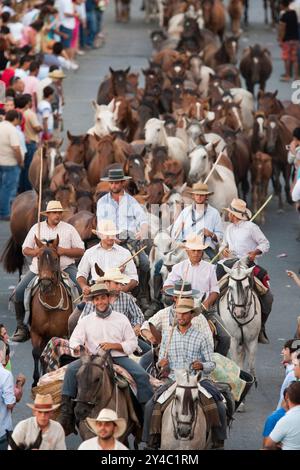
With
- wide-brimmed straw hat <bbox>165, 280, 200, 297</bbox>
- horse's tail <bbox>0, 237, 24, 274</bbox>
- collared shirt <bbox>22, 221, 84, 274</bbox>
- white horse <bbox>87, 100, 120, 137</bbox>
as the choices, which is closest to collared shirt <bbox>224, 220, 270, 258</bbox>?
collared shirt <bbox>22, 221, 84, 274</bbox>

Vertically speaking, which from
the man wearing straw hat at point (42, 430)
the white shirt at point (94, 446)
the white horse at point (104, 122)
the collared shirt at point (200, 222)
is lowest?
the white horse at point (104, 122)

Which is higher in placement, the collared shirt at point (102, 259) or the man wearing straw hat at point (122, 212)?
the collared shirt at point (102, 259)

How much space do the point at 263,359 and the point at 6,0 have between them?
1890cm

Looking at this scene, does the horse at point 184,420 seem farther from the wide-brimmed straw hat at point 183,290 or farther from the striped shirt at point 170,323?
the wide-brimmed straw hat at point 183,290

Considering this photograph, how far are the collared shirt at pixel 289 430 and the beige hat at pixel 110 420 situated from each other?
1267 mm

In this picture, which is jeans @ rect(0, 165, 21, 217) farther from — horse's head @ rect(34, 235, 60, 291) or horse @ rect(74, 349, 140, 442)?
horse @ rect(74, 349, 140, 442)

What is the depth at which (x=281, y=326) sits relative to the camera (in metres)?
22.9

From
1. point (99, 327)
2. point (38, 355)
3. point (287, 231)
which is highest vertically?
point (99, 327)

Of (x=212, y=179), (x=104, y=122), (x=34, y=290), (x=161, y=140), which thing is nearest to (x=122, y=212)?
(x=34, y=290)

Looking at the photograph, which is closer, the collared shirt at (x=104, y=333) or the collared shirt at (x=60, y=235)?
the collared shirt at (x=104, y=333)

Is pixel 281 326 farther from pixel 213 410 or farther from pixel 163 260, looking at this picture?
pixel 213 410

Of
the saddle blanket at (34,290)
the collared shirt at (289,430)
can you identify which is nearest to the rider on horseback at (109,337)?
the collared shirt at (289,430)

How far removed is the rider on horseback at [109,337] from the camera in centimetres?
1680
